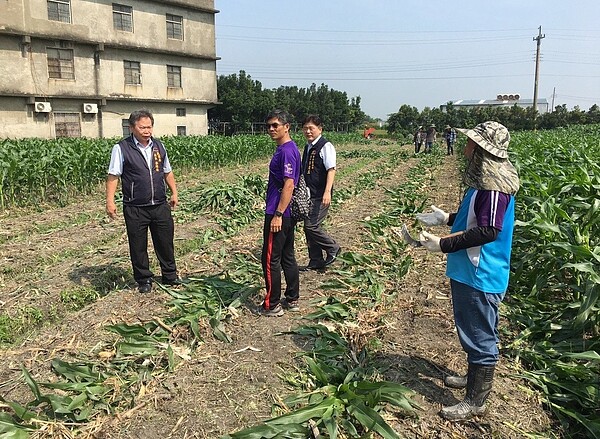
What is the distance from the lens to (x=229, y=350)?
3865 mm

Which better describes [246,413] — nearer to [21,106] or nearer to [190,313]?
[190,313]

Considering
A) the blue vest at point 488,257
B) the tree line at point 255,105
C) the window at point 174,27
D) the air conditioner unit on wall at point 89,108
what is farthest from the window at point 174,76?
the blue vest at point 488,257

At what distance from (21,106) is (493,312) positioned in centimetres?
2738

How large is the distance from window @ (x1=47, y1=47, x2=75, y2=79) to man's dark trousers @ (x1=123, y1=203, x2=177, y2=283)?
80.3 ft

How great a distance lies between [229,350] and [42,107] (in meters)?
25.5

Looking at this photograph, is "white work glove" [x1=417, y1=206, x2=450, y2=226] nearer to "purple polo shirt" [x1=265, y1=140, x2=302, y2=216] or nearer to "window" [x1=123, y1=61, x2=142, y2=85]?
"purple polo shirt" [x1=265, y1=140, x2=302, y2=216]

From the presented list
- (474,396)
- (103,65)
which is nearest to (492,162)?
(474,396)

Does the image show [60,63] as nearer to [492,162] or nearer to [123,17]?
[123,17]

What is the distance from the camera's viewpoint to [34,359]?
3723 millimetres

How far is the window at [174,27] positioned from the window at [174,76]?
2032mm

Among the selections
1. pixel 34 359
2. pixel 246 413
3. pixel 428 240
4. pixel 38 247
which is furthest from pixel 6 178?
pixel 428 240

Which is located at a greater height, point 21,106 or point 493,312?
point 21,106

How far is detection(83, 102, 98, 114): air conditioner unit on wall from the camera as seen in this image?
25.9 m

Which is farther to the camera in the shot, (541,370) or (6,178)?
(6,178)
